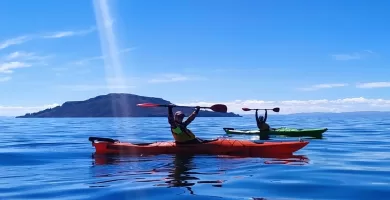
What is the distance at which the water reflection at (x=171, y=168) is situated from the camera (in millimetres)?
10555

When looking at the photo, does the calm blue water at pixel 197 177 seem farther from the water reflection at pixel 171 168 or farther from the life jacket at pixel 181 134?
the life jacket at pixel 181 134

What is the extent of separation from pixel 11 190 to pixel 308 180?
23.5 ft

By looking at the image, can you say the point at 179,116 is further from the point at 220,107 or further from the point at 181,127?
the point at 220,107

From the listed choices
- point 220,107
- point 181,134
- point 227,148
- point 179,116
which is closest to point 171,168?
point 179,116

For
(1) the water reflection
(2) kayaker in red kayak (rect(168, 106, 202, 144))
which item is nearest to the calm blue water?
(1) the water reflection

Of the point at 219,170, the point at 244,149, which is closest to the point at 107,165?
the point at 219,170

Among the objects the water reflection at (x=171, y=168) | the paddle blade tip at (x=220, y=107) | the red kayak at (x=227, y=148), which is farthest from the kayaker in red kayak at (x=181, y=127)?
the paddle blade tip at (x=220, y=107)

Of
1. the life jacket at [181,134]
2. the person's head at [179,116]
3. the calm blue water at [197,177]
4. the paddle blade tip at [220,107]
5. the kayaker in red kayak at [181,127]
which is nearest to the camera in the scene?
the calm blue water at [197,177]

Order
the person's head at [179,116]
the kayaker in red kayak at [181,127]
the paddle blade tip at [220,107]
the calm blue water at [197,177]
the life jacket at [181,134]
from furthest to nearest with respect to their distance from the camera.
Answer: the paddle blade tip at [220,107], the life jacket at [181,134], the kayaker in red kayak at [181,127], the person's head at [179,116], the calm blue water at [197,177]

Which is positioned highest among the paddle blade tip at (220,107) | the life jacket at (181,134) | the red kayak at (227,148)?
the paddle blade tip at (220,107)

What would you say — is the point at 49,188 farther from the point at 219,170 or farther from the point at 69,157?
the point at 69,157

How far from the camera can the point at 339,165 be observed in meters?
13.5

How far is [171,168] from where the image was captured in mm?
12961

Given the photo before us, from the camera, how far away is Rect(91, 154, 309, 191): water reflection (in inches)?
416
